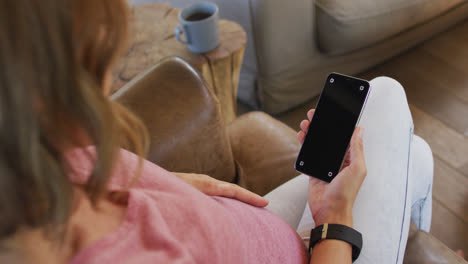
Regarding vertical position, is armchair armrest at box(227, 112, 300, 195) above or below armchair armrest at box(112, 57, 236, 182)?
below

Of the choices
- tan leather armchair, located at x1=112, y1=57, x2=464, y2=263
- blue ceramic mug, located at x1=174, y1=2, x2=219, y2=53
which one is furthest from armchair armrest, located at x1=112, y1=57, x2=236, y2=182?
blue ceramic mug, located at x1=174, y1=2, x2=219, y2=53

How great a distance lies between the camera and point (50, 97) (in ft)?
0.79

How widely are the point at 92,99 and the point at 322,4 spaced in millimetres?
1120

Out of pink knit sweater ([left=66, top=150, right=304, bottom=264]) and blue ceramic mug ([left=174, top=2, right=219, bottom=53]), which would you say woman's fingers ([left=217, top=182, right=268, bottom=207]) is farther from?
blue ceramic mug ([left=174, top=2, right=219, bottom=53])

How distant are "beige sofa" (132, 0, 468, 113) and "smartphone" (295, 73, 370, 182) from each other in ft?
1.84

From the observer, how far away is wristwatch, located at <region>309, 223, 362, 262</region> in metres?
0.54

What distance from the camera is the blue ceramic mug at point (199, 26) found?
0.88 metres

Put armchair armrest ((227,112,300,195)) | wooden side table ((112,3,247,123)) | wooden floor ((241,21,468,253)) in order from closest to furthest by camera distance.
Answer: armchair armrest ((227,112,300,195)), wooden side table ((112,3,247,123)), wooden floor ((241,21,468,253))

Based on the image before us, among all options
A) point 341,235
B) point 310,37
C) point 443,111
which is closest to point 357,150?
point 341,235

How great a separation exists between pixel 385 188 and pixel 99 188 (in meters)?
0.48

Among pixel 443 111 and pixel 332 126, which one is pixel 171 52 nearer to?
pixel 332 126

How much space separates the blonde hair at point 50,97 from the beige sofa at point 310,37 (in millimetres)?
934

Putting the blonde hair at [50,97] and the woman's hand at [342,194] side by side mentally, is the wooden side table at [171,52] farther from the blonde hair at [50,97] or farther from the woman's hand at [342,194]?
the blonde hair at [50,97]

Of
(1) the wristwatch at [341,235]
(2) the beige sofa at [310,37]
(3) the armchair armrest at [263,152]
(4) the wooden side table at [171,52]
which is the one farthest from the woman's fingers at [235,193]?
(2) the beige sofa at [310,37]
